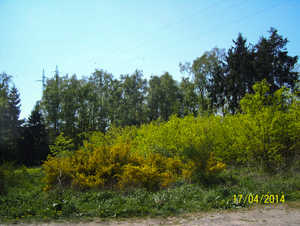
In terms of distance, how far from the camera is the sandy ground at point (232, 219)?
522 cm

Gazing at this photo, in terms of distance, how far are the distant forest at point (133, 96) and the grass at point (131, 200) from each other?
37.2ft

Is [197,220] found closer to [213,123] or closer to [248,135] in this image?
[248,135]

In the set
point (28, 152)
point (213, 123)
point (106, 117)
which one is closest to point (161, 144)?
point (213, 123)

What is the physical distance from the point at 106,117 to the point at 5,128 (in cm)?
1891

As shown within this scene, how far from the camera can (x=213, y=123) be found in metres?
12.7

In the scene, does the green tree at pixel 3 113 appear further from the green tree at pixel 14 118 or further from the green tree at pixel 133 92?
the green tree at pixel 133 92
